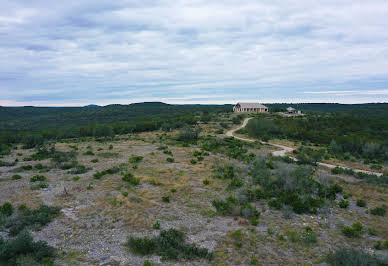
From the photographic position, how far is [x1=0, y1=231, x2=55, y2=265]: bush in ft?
22.2

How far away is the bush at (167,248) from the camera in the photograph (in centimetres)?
739

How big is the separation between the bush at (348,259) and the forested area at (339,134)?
25.6 m

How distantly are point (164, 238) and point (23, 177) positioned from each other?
12898 millimetres

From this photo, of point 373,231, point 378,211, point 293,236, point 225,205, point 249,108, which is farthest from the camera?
point 249,108

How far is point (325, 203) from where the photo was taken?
1216 cm

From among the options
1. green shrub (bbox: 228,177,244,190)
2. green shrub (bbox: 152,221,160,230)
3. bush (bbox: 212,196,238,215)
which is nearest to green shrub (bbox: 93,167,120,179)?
green shrub (bbox: 152,221,160,230)

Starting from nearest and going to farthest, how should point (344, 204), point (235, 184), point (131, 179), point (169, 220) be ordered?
point (169, 220) < point (344, 204) < point (235, 184) < point (131, 179)

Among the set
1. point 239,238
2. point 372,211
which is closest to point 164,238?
point 239,238

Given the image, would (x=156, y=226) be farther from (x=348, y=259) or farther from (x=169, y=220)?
(x=348, y=259)

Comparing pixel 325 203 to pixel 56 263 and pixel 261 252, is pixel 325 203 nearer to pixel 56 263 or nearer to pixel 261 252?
pixel 261 252

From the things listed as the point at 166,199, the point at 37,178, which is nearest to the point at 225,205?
the point at 166,199

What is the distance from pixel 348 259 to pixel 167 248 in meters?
5.54

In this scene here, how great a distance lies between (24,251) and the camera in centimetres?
710

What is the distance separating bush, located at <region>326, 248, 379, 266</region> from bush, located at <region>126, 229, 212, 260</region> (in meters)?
3.81
